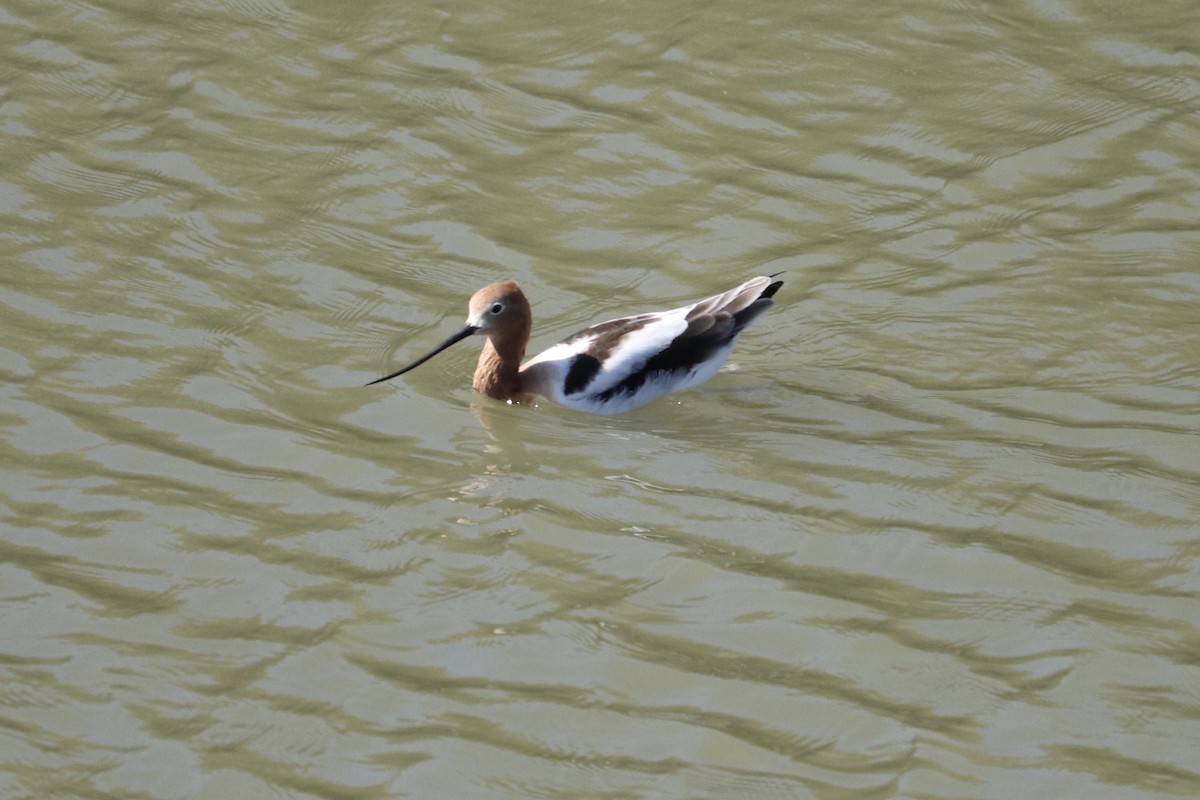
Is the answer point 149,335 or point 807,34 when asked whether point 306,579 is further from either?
point 807,34

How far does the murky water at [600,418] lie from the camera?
5828 millimetres

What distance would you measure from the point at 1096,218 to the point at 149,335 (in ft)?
18.1

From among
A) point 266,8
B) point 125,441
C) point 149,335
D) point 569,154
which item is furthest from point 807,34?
point 125,441

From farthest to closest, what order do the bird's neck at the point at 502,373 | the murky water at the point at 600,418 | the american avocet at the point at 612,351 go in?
the bird's neck at the point at 502,373
the american avocet at the point at 612,351
the murky water at the point at 600,418

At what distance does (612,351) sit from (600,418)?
36 centimetres

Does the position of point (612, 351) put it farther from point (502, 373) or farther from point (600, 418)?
point (502, 373)

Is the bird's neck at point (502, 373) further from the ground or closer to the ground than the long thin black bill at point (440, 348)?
closer to the ground

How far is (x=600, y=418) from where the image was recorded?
8.53m

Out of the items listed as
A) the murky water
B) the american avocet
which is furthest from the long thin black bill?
the murky water

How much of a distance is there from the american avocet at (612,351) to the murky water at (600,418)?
16 cm

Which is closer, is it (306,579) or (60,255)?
(306,579)

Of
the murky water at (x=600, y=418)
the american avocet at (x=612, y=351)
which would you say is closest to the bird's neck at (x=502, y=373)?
the american avocet at (x=612, y=351)

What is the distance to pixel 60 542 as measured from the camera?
22.6ft

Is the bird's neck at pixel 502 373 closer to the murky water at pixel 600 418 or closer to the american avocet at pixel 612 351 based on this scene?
the american avocet at pixel 612 351
